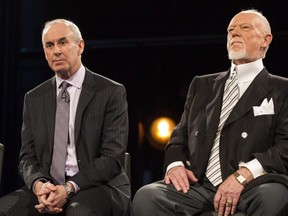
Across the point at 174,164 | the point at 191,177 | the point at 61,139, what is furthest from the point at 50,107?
the point at 191,177

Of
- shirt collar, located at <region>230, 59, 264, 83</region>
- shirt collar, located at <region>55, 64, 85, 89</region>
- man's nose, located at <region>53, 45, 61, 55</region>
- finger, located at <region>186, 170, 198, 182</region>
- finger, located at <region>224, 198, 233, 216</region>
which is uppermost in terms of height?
man's nose, located at <region>53, 45, 61, 55</region>

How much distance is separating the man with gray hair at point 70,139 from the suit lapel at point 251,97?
1.90ft

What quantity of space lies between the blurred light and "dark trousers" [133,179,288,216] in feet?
6.28

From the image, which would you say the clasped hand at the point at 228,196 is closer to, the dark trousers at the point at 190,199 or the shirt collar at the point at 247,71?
the dark trousers at the point at 190,199

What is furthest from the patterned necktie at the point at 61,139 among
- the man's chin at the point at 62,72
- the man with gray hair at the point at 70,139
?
the man's chin at the point at 62,72

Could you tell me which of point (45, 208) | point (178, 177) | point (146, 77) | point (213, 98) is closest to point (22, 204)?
point (45, 208)

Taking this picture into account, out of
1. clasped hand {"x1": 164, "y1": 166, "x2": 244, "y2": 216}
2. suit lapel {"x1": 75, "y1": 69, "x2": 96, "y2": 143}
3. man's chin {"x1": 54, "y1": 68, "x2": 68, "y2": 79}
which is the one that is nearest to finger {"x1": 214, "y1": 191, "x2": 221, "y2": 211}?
clasped hand {"x1": 164, "y1": 166, "x2": 244, "y2": 216}

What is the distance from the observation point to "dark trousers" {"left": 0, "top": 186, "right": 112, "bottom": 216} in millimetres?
2922

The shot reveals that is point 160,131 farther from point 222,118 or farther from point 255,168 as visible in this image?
point 255,168

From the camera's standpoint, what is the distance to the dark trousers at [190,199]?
9.02ft

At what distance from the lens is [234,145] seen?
9.96 ft

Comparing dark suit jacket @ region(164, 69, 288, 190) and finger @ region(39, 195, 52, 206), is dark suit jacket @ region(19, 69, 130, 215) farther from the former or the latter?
dark suit jacket @ region(164, 69, 288, 190)

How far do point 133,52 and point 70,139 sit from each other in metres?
1.98

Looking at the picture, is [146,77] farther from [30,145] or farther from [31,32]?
[30,145]
